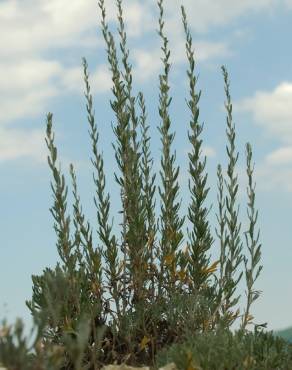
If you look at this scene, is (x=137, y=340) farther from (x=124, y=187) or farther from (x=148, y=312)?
(x=124, y=187)

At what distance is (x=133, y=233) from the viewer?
7547 mm

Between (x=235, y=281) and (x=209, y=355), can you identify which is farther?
(x=235, y=281)

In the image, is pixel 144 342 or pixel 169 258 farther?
pixel 169 258

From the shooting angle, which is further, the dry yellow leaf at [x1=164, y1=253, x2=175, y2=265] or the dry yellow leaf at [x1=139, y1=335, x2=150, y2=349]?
the dry yellow leaf at [x1=164, y1=253, x2=175, y2=265]

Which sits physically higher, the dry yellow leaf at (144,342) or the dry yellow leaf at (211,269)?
the dry yellow leaf at (211,269)

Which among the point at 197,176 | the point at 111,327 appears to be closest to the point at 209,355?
the point at 111,327

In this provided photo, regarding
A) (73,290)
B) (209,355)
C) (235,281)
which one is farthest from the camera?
(235,281)

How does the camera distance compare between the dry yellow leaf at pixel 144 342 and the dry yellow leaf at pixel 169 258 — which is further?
the dry yellow leaf at pixel 169 258

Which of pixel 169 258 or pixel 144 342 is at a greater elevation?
pixel 169 258

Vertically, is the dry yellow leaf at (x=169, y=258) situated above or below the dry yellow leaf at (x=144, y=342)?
above

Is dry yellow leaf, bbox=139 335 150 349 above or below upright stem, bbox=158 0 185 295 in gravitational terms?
below

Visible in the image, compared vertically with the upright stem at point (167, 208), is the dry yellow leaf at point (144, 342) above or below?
below

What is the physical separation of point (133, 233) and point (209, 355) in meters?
2.56

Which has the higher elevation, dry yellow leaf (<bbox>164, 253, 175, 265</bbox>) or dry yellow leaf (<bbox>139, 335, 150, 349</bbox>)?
dry yellow leaf (<bbox>164, 253, 175, 265</bbox>)
